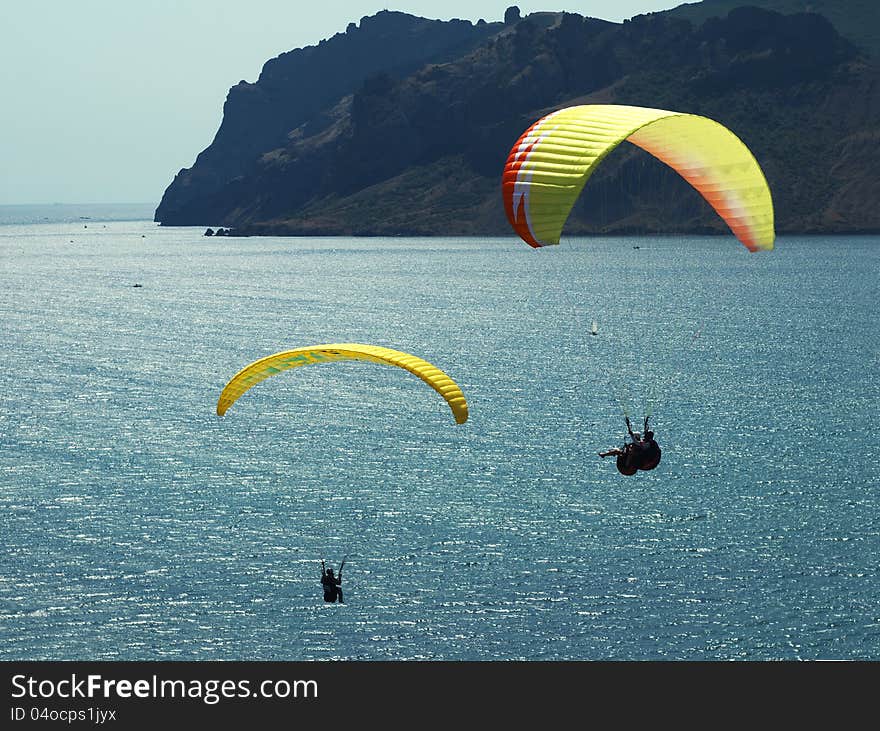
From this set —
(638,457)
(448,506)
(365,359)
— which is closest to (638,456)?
(638,457)

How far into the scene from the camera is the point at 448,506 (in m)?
67.4

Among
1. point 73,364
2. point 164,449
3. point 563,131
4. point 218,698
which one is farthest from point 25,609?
point 73,364

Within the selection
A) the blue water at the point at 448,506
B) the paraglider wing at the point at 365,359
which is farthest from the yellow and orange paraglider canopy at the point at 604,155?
the blue water at the point at 448,506

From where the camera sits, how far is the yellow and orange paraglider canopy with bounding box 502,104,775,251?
34219mm

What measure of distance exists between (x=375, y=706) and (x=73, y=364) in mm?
79916

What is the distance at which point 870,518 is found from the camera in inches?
2557

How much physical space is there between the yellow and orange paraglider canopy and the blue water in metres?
20.6

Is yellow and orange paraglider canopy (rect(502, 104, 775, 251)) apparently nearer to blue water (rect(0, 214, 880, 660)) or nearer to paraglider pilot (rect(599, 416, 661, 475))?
paraglider pilot (rect(599, 416, 661, 475))

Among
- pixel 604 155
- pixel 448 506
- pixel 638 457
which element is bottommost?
pixel 448 506

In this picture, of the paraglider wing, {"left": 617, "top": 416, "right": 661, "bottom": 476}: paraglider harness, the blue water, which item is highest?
the paraglider wing

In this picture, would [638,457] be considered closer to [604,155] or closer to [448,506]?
[604,155]

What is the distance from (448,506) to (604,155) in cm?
3619

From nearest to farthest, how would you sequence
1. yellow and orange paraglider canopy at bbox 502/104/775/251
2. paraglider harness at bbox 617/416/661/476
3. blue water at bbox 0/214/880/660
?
yellow and orange paraglider canopy at bbox 502/104/775/251 < paraglider harness at bbox 617/416/661/476 < blue water at bbox 0/214/880/660

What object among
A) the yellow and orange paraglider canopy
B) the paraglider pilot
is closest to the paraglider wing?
the paraglider pilot
